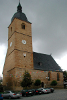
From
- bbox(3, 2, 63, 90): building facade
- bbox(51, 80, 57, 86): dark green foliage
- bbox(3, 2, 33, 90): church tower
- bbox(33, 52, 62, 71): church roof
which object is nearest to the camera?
bbox(3, 2, 63, 90): building facade

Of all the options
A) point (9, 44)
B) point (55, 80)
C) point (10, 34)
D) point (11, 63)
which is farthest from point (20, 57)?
point (55, 80)

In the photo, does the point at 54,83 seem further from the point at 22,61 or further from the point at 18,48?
the point at 18,48

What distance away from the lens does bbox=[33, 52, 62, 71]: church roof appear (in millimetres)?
37825

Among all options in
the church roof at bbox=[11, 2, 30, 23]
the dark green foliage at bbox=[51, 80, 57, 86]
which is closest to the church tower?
the church roof at bbox=[11, 2, 30, 23]

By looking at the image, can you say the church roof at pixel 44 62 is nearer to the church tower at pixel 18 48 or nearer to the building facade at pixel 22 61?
the building facade at pixel 22 61

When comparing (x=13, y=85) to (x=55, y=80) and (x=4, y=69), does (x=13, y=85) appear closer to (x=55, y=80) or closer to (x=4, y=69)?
(x=4, y=69)

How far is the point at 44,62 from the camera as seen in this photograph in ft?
134

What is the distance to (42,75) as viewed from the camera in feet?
120

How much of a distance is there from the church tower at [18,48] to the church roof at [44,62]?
315 centimetres

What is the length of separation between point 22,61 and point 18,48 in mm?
3836

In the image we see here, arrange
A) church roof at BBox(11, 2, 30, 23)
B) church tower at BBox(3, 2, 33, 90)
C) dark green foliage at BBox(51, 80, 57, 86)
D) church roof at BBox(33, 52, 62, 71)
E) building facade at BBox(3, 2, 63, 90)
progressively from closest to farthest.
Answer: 1. building facade at BBox(3, 2, 63, 90)
2. church tower at BBox(3, 2, 33, 90)
3. dark green foliage at BBox(51, 80, 57, 86)
4. church roof at BBox(33, 52, 62, 71)
5. church roof at BBox(11, 2, 30, 23)

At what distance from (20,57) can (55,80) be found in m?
13.3

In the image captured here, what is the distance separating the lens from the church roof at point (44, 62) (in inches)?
1489

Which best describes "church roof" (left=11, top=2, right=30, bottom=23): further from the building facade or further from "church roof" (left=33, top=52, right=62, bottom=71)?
"church roof" (left=33, top=52, right=62, bottom=71)
